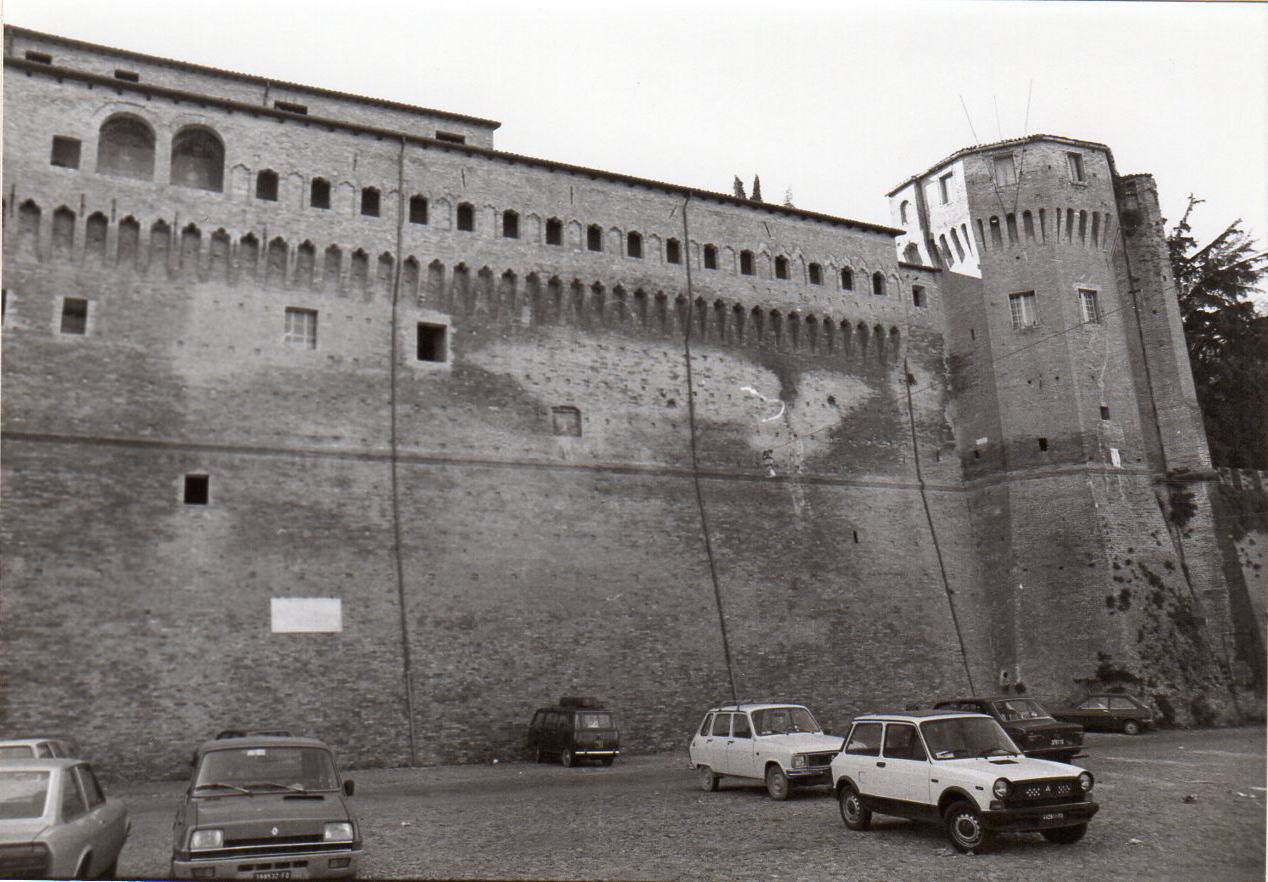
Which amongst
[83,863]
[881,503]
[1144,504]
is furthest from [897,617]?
[83,863]

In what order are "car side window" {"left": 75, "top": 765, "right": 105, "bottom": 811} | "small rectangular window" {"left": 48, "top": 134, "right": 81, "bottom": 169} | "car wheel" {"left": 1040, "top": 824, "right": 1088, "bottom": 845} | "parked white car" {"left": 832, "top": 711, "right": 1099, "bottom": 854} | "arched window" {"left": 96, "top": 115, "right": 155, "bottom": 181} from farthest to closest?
"arched window" {"left": 96, "top": 115, "right": 155, "bottom": 181} → "small rectangular window" {"left": 48, "top": 134, "right": 81, "bottom": 169} → "car wheel" {"left": 1040, "top": 824, "right": 1088, "bottom": 845} → "parked white car" {"left": 832, "top": 711, "right": 1099, "bottom": 854} → "car side window" {"left": 75, "top": 765, "right": 105, "bottom": 811}

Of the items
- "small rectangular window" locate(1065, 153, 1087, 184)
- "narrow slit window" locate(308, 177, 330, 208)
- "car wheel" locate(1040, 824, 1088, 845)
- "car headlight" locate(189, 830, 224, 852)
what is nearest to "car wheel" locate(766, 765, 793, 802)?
"car wheel" locate(1040, 824, 1088, 845)

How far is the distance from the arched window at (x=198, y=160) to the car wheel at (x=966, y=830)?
17976 mm

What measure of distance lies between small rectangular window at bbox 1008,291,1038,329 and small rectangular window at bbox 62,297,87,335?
22229 millimetres

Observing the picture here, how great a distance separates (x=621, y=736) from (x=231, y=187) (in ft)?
45.6

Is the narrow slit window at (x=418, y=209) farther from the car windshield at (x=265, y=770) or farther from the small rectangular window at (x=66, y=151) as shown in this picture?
Result: the car windshield at (x=265, y=770)

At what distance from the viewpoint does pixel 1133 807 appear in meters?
10.9

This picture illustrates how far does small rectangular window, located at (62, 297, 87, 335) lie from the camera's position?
17667mm

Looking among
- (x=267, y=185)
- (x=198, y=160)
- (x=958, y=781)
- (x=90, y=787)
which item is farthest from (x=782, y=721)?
(x=198, y=160)

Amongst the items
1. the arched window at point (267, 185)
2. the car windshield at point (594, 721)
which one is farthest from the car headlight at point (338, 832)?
the arched window at point (267, 185)

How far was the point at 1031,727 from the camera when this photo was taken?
15.1m

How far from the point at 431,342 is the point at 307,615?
656 centimetres

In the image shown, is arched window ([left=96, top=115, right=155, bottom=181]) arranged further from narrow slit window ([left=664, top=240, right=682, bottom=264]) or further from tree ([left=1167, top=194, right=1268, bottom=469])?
tree ([left=1167, top=194, right=1268, bottom=469])

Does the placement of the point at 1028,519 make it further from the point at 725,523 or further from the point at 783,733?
the point at 783,733
